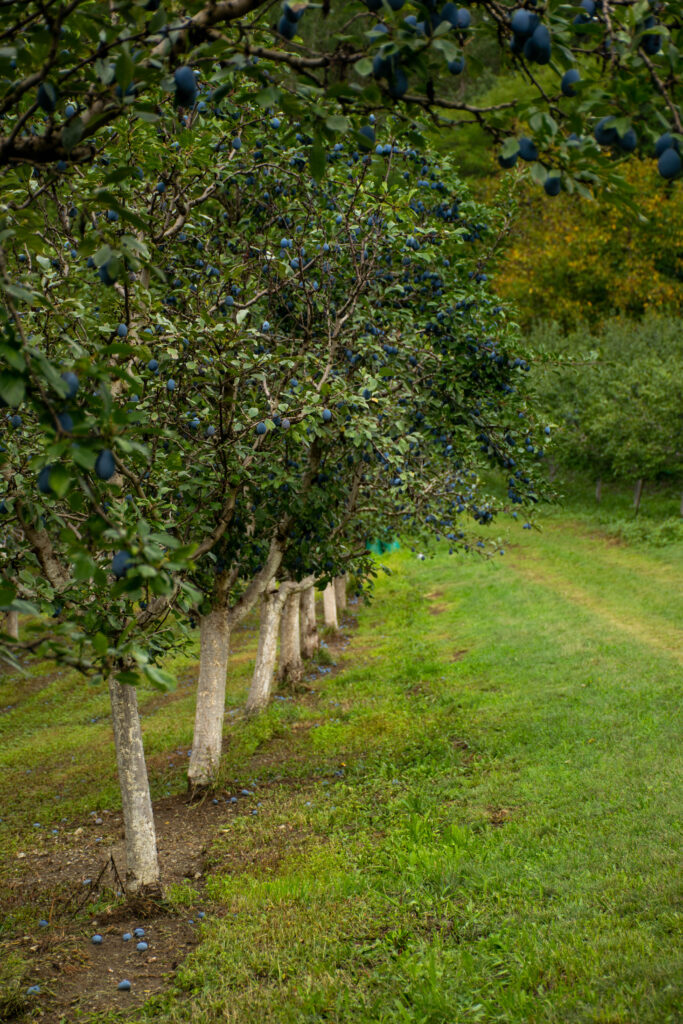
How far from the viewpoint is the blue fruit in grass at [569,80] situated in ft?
7.84

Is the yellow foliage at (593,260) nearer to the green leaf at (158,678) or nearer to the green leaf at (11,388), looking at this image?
the green leaf at (11,388)

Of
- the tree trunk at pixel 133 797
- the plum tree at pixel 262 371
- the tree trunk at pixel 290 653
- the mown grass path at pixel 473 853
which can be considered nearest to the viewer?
the mown grass path at pixel 473 853

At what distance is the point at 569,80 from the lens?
2.39 metres

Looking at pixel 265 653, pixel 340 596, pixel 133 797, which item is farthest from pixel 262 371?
pixel 340 596

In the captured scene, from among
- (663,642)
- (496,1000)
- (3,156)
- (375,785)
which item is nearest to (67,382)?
(3,156)

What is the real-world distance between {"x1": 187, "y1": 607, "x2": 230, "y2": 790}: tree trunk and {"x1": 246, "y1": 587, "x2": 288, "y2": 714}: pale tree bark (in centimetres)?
197

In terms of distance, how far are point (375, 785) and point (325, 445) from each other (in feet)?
12.9

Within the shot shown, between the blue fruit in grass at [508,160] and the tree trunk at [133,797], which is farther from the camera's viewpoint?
the tree trunk at [133,797]

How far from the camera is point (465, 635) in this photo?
1644 cm

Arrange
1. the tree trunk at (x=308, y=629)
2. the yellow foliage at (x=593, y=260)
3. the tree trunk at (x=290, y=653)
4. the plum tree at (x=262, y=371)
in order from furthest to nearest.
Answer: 1. the yellow foliage at (x=593, y=260)
2. the tree trunk at (x=308, y=629)
3. the tree trunk at (x=290, y=653)
4. the plum tree at (x=262, y=371)

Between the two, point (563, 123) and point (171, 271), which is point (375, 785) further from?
point (563, 123)

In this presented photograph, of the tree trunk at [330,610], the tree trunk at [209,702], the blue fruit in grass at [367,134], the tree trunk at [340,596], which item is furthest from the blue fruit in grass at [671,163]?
the tree trunk at [340,596]

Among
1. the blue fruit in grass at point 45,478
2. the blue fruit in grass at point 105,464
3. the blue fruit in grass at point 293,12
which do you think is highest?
the blue fruit in grass at point 293,12

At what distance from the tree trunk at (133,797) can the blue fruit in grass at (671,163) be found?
5738 millimetres
